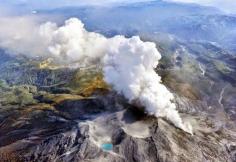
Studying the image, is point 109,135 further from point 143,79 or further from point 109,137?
point 143,79

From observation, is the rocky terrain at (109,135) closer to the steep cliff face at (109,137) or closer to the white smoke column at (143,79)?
the steep cliff face at (109,137)

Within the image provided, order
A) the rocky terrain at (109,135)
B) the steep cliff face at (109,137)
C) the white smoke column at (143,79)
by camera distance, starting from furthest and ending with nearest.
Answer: the white smoke column at (143,79)
the rocky terrain at (109,135)
the steep cliff face at (109,137)

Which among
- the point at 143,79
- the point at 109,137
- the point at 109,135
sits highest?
the point at 143,79

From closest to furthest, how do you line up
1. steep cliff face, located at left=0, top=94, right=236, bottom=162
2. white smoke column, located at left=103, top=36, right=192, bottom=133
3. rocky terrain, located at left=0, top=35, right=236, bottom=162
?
steep cliff face, located at left=0, top=94, right=236, bottom=162 < rocky terrain, located at left=0, top=35, right=236, bottom=162 < white smoke column, located at left=103, top=36, right=192, bottom=133

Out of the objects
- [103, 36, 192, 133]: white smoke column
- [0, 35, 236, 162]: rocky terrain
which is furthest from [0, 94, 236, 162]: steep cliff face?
[103, 36, 192, 133]: white smoke column

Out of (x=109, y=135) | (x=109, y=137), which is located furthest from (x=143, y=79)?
(x=109, y=137)

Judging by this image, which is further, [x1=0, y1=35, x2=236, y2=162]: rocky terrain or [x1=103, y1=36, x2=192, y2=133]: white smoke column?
[x1=103, y1=36, x2=192, y2=133]: white smoke column

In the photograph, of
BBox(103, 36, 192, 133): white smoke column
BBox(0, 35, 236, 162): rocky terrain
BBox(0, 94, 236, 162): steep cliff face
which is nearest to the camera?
BBox(0, 94, 236, 162): steep cliff face

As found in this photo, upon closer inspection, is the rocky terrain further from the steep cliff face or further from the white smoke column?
the white smoke column

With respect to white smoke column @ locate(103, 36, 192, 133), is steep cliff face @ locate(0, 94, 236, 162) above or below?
below

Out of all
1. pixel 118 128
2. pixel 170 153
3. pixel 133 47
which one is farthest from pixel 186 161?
pixel 133 47

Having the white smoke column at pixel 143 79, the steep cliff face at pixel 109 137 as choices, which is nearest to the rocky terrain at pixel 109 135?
the steep cliff face at pixel 109 137
